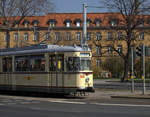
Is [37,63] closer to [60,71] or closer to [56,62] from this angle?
[56,62]

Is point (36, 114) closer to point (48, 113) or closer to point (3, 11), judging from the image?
point (48, 113)

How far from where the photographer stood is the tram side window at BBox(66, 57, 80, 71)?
805 inches

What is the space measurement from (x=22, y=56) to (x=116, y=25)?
54.1ft

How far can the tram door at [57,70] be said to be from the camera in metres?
20.7

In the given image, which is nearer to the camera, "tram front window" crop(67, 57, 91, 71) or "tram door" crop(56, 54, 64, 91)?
"tram front window" crop(67, 57, 91, 71)

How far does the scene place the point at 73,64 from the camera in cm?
2045

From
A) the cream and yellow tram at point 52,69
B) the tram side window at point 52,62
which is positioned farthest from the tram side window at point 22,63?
the tram side window at point 52,62

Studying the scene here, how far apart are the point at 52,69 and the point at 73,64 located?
1.45m

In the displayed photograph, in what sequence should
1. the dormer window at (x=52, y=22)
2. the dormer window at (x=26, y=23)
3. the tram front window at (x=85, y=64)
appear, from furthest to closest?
1. the dormer window at (x=26, y=23)
2. the dormer window at (x=52, y=22)
3. the tram front window at (x=85, y=64)

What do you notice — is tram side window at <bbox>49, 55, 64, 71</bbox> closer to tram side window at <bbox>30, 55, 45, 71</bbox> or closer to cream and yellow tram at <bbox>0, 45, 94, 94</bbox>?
cream and yellow tram at <bbox>0, 45, 94, 94</bbox>

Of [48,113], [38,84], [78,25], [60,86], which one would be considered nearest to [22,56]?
[38,84]

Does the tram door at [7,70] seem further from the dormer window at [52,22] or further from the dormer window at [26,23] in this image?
the dormer window at [26,23]

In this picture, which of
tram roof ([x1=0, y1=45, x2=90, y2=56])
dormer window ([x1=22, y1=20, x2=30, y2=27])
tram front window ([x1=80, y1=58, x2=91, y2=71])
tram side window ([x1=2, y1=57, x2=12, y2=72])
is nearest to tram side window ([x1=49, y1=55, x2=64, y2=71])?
tram roof ([x1=0, y1=45, x2=90, y2=56])

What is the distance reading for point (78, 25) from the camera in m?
82.1
